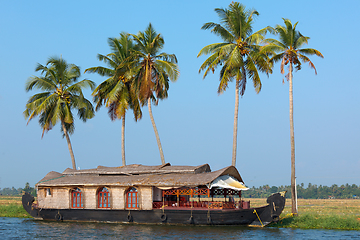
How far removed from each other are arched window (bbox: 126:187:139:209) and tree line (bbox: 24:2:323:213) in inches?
230

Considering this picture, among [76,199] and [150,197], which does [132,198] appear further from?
[76,199]

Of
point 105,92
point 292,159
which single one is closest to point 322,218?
point 292,159

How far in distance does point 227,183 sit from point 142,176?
5330 millimetres

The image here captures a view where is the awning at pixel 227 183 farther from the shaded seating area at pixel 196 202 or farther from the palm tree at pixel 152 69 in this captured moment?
the palm tree at pixel 152 69

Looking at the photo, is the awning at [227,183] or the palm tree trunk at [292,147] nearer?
the awning at [227,183]

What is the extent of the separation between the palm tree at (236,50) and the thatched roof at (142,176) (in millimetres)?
3824

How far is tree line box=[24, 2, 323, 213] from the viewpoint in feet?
81.4

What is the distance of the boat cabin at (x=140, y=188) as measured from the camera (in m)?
22.5

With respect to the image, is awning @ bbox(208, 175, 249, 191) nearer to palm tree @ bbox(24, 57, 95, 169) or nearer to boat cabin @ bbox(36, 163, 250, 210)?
boat cabin @ bbox(36, 163, 250, 210)

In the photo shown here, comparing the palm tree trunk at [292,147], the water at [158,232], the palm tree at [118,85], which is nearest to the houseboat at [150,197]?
the water at [158,232]

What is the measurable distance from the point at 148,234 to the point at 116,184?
5092mm

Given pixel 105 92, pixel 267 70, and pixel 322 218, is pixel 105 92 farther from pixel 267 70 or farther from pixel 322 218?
pixel 322 218

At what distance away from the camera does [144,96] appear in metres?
29.1

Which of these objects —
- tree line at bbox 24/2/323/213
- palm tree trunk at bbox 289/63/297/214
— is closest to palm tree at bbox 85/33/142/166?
tree line at bbox 24/2/323/213
